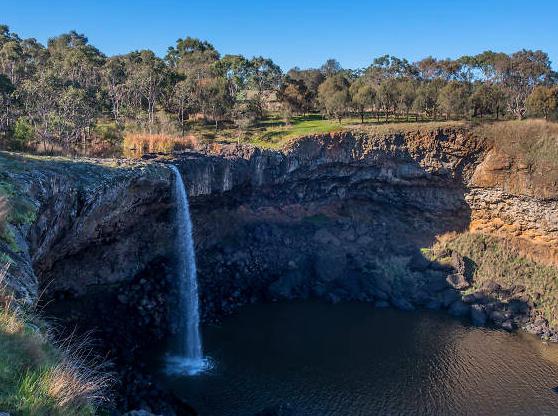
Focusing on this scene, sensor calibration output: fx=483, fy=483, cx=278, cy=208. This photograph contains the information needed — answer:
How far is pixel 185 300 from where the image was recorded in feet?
113

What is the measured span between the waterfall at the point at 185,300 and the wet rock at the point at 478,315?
71.8 ft

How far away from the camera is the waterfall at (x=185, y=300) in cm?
3000

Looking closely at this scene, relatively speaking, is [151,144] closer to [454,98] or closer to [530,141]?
[454,98]

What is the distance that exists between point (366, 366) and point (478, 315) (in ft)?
43.7

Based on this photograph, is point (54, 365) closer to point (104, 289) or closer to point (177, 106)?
point (104, 289)

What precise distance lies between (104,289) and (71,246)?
765 centimetres

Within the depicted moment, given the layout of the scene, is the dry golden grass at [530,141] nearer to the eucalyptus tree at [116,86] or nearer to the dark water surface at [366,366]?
the dark water surface at [366,366]

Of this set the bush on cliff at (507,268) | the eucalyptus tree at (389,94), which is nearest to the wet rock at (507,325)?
the bush on cliff at (507,268)

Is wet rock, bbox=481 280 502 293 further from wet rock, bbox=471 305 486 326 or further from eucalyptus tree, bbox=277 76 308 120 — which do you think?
eucalyptus tree, bbox=277 76 308 120

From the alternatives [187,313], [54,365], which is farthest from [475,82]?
[54,365]

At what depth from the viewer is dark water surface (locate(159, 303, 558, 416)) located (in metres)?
26.6

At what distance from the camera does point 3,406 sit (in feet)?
22.4

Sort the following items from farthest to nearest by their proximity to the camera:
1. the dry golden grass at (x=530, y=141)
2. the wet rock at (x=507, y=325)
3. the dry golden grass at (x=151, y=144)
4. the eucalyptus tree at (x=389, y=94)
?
the eucalyptus tree at (x=389, y=94), the dry golden grass at (x=530, y=141), the dry golden grass at (x=151, y=144), the wet rock at (x=507, y=325)

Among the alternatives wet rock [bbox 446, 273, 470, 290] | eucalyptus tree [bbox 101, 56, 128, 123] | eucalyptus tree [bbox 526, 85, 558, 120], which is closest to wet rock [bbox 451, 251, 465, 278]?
wet rock [bbox 446, 273, 470, 290]
